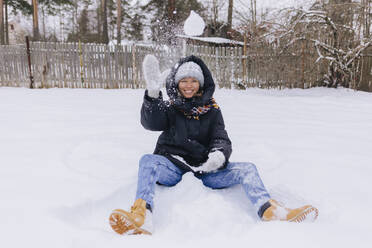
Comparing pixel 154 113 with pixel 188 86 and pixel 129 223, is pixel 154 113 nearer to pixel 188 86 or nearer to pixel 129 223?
pixel 188 86

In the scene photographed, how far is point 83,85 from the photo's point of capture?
27.3 ft

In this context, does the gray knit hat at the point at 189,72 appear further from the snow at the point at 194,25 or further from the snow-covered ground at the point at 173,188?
the snow at the point at 194,25

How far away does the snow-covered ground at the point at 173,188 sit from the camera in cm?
130

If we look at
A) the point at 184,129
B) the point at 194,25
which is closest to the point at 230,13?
the point at 194,25

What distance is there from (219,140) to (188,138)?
0.21 m

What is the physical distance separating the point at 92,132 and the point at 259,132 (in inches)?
77.6

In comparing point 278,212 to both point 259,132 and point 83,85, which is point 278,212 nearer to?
point 259,132

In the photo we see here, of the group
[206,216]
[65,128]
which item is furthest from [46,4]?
[206,216]

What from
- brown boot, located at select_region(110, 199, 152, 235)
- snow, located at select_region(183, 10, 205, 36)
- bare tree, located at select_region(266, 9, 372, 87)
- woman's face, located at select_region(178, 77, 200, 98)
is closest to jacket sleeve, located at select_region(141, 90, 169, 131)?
woman's face, located at select_region(178, 77, 200, 98)

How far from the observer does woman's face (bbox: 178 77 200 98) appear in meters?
1.98

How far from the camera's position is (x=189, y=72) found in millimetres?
1993

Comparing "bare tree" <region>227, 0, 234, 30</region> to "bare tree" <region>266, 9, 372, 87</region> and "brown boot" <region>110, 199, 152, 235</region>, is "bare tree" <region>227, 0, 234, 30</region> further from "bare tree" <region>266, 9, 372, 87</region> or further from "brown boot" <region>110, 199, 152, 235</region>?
"brown boot" <region>110, 199, 152, 235</region>

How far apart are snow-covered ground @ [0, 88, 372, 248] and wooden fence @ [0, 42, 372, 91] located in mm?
4725

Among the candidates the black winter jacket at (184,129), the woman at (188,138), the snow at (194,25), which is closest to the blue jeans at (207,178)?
the woman at (188,138)
